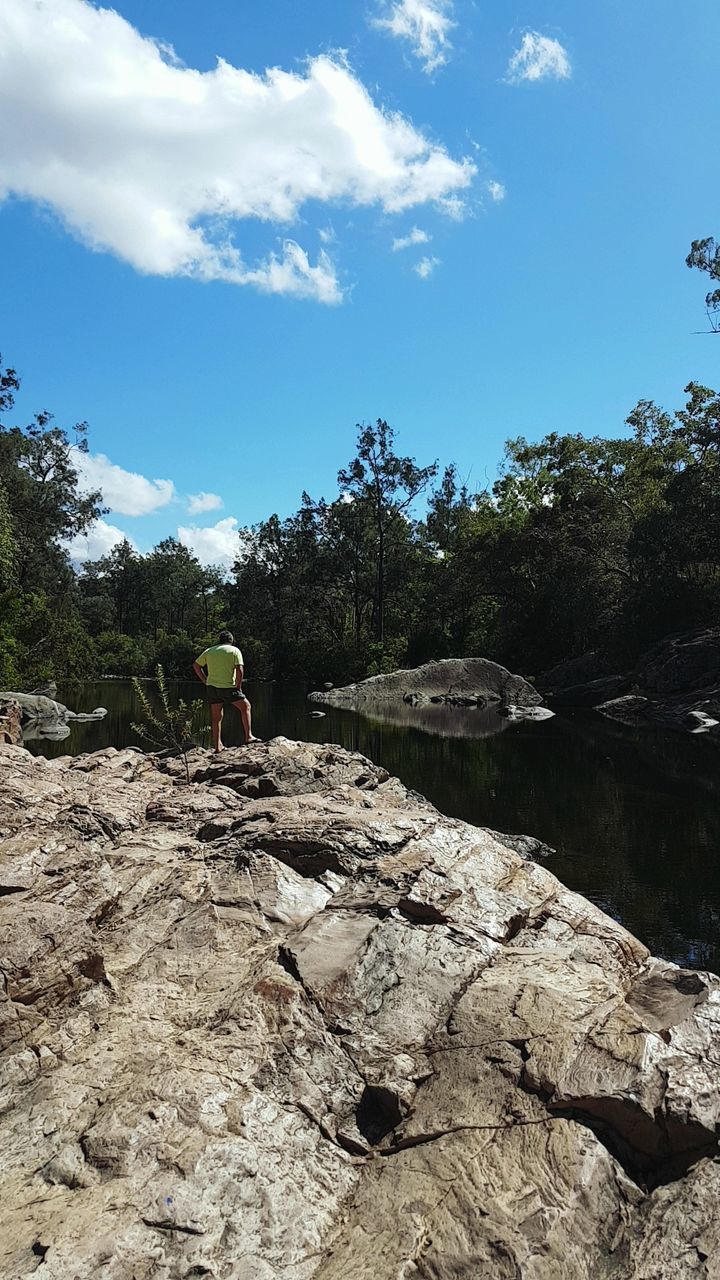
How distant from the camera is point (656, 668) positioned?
114 ft

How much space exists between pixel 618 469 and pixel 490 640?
14.0 m

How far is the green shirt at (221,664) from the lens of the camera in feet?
Answer: 41.3

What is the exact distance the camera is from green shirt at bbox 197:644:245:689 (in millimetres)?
12578

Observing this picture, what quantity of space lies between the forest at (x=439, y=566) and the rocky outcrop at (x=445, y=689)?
679 centimetres

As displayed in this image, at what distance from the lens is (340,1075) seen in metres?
3.93

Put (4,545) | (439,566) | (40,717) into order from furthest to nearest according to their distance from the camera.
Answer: (439,566) → (40,717) → (4,545)

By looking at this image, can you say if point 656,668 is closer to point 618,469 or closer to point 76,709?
point 618,469

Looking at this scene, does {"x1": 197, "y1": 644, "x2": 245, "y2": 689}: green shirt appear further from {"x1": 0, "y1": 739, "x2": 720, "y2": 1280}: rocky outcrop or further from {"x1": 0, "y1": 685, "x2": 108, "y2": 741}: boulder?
{"x1": 0, "y1": 685, "x2": 108, "y2": 741}: boulder

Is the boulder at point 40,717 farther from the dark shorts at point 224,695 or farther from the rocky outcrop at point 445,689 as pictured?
the rocky outcrop at point 445,689

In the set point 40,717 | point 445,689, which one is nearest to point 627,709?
point 445,689

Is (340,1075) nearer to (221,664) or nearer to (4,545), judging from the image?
(221,664)

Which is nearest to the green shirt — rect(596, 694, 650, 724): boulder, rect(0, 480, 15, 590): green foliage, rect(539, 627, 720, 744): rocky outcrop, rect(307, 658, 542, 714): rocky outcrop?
rect(0, 480, 15, 590): green foliage

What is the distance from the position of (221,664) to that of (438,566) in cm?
4516

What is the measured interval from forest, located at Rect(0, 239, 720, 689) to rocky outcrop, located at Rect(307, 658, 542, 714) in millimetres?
6788
